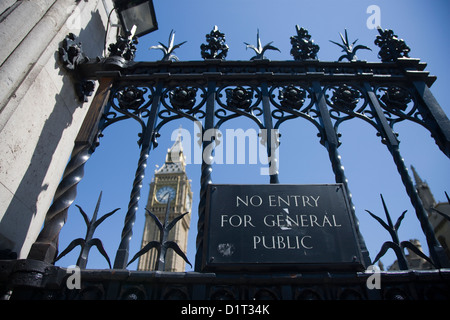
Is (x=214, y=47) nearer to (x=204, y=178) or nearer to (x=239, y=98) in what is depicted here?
(x=239, y=98)

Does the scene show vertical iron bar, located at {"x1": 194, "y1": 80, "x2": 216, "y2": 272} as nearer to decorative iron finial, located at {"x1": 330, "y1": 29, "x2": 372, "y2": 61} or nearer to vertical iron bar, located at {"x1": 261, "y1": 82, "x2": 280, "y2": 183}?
vertical iron bar, located at {"x1": 261, "y1": 82, "x2": 280, "y2": 183}

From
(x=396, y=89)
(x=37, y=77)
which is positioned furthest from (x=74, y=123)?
(x=396, y=89)

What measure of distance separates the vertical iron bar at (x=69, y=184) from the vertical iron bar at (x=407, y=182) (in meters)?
3.70

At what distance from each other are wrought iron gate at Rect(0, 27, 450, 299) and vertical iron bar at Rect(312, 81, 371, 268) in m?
0.01

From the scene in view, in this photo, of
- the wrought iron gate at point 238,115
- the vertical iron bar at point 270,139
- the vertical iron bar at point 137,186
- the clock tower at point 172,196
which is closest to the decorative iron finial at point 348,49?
the wrought iron gate at point 238,115

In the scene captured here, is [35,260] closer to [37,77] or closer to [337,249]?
[37,77]

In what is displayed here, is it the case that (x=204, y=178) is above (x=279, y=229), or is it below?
above

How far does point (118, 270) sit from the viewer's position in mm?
2793

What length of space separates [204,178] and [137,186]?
0.76 metres

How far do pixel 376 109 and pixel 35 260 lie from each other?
14.2 ft

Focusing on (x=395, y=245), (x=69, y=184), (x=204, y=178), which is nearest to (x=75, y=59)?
(x=69, y=184)

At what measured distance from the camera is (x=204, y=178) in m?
3.64

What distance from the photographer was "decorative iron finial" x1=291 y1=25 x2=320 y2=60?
514cm

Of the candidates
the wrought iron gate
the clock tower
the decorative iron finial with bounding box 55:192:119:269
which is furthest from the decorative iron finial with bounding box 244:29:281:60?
the clock tower
